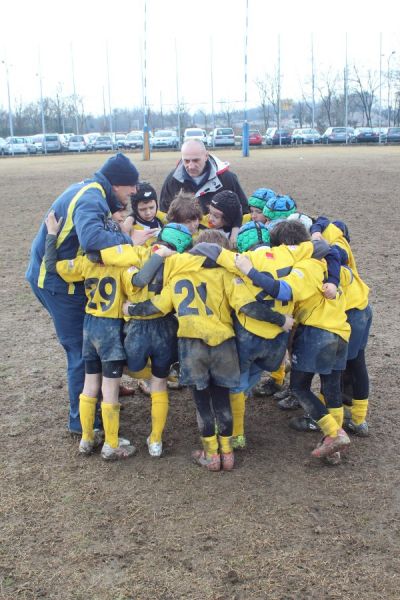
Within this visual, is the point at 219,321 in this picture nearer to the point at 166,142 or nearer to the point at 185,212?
the point at 185,212

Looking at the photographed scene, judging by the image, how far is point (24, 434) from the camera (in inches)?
191

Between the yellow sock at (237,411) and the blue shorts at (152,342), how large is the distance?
1.62 feet

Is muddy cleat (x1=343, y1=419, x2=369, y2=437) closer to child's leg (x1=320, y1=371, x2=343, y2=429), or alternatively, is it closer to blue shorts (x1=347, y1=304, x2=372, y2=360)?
child's leg (x1=320, y1=371, x2=343, y2=429)

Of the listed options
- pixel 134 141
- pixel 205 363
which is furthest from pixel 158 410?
pixel 134 141

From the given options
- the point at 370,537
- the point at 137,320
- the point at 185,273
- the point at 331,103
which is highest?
the point at 331,103

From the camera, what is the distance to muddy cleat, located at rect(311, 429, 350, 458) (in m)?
4.16

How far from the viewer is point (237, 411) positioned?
449 cm

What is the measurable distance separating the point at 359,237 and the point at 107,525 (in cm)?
898

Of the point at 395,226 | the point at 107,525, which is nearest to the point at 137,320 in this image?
the point at 107,525

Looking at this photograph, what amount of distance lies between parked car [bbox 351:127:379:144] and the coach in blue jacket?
4861 centimetres

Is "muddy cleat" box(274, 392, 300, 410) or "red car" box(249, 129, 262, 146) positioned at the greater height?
"red car" box(249, 129, 262, 146)

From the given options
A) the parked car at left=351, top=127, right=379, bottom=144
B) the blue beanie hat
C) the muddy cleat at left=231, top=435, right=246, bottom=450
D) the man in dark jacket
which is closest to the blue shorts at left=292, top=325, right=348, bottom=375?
the muddy cleat at left=231, top=435, right=246, bottom=450

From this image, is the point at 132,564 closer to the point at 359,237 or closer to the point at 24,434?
the point at 24,434

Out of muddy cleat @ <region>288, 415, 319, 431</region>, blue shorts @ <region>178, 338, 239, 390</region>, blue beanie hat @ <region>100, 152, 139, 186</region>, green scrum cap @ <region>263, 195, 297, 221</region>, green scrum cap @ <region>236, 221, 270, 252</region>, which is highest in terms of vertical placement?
blue beanie hat @ <region>100, 152, 139, 186</region>
